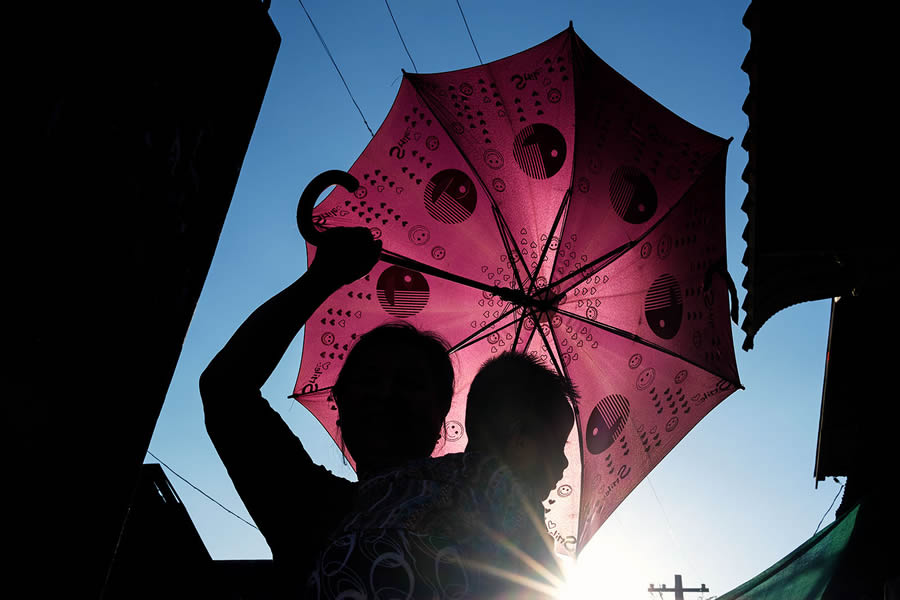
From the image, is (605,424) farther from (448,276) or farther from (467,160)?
(467,160)

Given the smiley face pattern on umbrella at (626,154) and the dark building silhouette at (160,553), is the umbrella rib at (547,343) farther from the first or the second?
the dark building silhouette at (160,553)

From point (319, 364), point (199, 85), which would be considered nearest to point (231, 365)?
point (199, 85)

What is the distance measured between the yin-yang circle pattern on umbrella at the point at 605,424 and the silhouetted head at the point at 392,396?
2.73 metres

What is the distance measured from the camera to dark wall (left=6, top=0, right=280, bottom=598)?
70 cm

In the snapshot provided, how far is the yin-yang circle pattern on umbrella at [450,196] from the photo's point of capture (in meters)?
4.06

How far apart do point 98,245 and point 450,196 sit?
11.3ft

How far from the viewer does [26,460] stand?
2.24ft

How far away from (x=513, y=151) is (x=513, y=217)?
0.43 meters

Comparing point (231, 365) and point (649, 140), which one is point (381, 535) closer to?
point (231, 365)

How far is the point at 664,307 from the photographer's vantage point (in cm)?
407

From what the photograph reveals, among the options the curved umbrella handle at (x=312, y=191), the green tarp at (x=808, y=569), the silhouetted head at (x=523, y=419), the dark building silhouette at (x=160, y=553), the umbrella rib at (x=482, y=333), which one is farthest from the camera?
the dark building silhouette at (x=160, y=553)

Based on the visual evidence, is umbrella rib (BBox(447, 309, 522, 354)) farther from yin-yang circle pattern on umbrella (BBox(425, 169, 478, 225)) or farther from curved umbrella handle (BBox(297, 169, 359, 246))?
curved umbrella handle (BBox(297, 169, 359, 246))

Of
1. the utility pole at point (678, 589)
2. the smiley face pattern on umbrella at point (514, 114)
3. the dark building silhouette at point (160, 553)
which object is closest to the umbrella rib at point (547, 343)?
the smiley face pattern on umbrella at point (514, 114)

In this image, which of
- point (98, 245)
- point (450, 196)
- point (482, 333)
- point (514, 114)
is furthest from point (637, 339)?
point (98, 245)
